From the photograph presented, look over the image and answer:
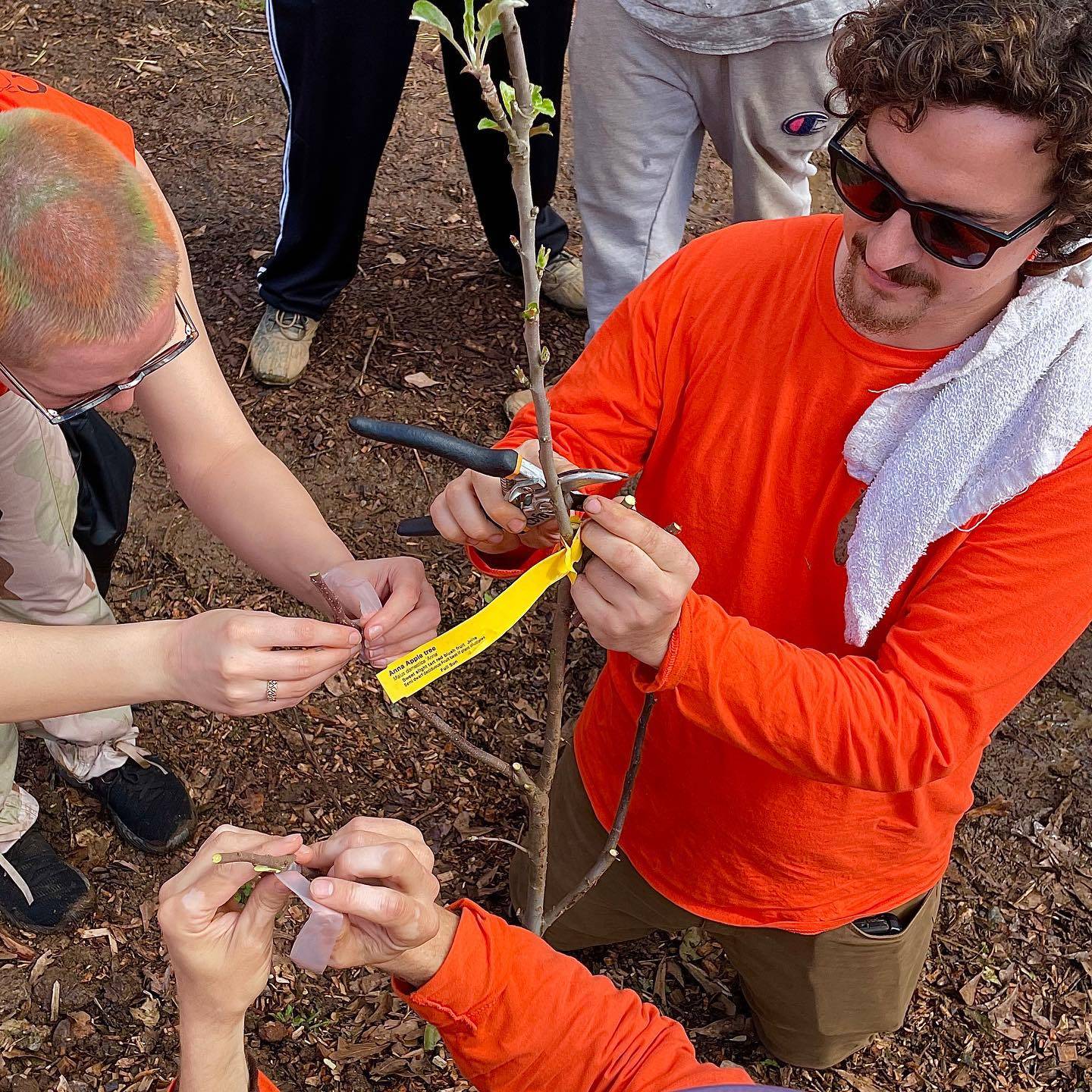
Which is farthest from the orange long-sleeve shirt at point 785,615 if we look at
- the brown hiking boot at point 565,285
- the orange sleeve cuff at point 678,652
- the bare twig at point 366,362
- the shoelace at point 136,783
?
the brown hiking boot at point 565,285

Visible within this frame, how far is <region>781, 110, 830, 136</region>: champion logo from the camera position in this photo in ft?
9.58

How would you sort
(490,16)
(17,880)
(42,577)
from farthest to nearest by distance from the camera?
(17,880) → (42,577) → (490,16)

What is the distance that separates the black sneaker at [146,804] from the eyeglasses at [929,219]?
7.51 ft

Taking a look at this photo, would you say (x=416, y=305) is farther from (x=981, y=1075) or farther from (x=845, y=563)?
(x=981, y=1075)

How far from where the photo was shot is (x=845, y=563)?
1.85m

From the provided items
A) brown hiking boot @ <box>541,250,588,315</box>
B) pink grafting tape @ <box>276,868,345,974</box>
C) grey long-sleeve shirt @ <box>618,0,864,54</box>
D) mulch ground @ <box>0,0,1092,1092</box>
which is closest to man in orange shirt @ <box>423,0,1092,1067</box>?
pink grafting tape @ <box>276,868,345,974</box>

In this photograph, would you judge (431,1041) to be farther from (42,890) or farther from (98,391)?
(98,391)

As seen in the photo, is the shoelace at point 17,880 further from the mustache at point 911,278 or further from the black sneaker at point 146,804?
the mustache at point 911,278

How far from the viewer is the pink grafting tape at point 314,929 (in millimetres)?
1356

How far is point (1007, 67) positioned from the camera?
145cm

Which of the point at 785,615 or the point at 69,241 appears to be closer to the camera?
the point at 69,241

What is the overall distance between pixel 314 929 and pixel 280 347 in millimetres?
2961

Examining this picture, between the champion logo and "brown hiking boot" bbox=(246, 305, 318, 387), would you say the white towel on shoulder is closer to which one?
the champion logo

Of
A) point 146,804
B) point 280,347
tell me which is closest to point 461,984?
point 146,804
